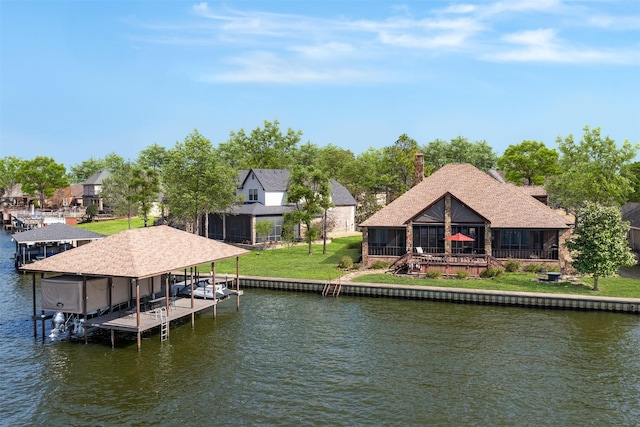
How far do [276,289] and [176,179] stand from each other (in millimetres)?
25190

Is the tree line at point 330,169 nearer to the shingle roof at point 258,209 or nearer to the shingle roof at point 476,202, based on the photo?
the shingle roof at point 258,209

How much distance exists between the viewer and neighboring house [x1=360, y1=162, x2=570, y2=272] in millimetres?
46969

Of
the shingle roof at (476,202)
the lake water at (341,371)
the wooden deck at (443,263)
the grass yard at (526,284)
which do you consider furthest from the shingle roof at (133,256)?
the shingle roof at (476,202)

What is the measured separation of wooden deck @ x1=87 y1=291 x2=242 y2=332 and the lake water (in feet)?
4.24

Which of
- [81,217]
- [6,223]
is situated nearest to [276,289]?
[81,217]

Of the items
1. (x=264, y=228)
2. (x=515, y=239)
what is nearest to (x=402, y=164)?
(x=264, y=228)

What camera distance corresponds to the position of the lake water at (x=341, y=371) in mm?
21672

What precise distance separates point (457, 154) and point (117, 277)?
102 m

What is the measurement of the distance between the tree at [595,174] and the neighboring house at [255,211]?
3084cm

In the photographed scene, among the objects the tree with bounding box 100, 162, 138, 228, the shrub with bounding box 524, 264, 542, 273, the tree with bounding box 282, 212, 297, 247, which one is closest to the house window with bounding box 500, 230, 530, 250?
the shrub with bounding box 524, 264, 542, 273

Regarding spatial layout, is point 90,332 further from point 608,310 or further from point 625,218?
point 625,218

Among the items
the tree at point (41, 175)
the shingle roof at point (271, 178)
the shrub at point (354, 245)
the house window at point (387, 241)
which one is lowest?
the shrub at point (354, 245)

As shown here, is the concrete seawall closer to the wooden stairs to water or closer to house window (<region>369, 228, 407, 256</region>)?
the wooden stairs to water

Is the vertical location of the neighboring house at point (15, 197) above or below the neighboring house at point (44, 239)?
above
